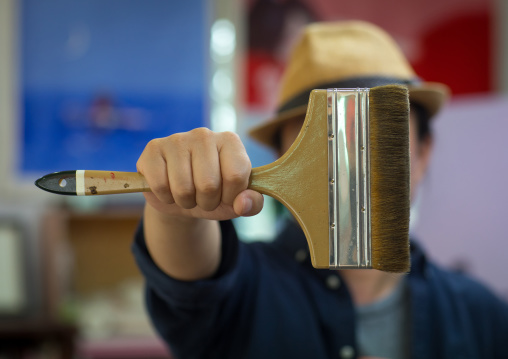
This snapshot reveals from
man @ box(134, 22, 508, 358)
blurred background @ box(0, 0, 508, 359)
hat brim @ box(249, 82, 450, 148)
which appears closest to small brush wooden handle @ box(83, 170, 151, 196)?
man @ box(134, 22, 508, 358)

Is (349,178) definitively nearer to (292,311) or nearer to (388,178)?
(388,178)

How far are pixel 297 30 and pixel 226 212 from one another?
5.51ft

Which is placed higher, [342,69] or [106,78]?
[106,78]

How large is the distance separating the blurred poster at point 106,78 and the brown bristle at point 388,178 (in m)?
1.55

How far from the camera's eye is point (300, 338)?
761 millimetres

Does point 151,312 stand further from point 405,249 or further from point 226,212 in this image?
point 405,249

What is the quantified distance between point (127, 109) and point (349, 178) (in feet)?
5.32

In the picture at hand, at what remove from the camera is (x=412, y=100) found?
0.81m

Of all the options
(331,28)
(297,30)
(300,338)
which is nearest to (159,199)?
(300,338)

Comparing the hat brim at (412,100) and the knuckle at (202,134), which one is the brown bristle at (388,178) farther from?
the hat brim at (412,100)

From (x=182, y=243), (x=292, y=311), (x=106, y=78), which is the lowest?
(x=292, y=311)

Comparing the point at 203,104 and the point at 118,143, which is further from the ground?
the point at 203,104

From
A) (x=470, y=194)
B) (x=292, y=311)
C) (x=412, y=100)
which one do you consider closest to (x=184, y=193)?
(x=292, y=311)

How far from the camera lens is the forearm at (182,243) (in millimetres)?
576
